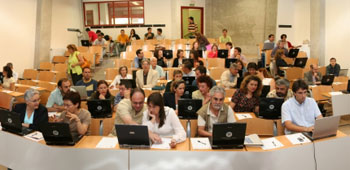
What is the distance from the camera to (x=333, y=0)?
10.5 metres

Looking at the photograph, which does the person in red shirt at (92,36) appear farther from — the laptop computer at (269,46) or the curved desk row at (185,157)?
the curved desk row at (185,157)

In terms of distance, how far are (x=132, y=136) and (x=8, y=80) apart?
19.3 feet

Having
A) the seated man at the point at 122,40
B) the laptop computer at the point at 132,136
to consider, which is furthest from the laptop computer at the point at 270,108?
the seated man at the point at 122,40

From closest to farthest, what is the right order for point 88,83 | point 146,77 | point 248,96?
point 248,96 → point 88,83 → point 146,77

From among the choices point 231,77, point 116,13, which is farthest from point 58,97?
point 116,13

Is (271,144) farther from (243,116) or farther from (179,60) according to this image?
(179,60)

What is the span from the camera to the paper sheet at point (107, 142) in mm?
3393

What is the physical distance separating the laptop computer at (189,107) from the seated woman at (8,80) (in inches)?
205

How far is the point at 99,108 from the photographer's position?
4.50 m

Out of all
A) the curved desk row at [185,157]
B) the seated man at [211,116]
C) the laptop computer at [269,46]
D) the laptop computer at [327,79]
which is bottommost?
the curved desk row at [185,157]

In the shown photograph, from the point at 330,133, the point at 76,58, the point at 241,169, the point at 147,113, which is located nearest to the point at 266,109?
the point at 330,133

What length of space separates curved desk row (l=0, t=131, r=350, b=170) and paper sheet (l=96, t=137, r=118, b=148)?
0.07 metres

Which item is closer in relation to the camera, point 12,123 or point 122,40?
point 12,123

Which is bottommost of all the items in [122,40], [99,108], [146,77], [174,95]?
[99,108]
